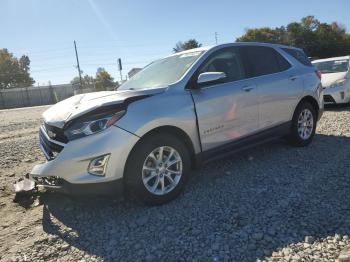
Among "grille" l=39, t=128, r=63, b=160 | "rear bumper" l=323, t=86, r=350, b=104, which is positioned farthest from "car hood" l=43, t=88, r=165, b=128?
"rear bumper" l=323, t=86, r=350, b=104

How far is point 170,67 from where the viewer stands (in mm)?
4660

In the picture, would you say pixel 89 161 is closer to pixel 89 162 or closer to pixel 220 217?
pixel 89 162

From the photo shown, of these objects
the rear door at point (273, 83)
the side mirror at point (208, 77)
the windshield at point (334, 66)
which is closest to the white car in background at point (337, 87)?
the windshield at point (334, 66)

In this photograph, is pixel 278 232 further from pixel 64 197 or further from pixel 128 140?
pixel 64 197

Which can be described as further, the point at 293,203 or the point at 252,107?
the point at 252,107

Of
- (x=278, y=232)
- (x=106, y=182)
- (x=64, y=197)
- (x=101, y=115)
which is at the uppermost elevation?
(x=101, y=115)

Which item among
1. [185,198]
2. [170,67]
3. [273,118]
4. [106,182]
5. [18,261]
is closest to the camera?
[18,261]

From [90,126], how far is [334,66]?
32.2 feet

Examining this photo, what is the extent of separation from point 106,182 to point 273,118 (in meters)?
2.88

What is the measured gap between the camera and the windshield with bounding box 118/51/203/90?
4.32m

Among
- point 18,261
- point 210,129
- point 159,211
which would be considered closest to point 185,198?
point 159,211

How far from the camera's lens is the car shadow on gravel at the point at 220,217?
2957 millimetres

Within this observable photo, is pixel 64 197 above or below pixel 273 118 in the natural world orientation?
below

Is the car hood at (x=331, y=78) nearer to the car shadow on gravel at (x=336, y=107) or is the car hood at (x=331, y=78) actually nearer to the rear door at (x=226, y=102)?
the car shadow on gravel at (x=336, y=107)
